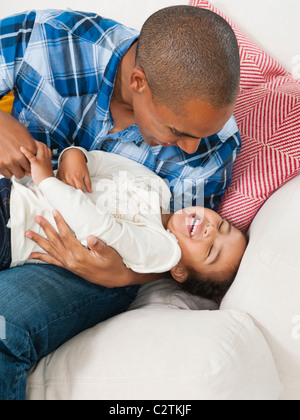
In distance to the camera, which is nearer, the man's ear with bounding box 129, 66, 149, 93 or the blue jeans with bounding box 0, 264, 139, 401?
the blue jeans with bounding box 0, 264, 139, 401

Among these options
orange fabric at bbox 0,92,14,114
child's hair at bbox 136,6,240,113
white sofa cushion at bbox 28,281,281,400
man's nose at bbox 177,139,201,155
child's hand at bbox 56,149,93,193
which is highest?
child's hair at bbox 136,6,240,113

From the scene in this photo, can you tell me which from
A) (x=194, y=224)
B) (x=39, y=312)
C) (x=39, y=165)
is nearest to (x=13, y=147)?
(x=39, y=165)

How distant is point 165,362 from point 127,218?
0.46 metres

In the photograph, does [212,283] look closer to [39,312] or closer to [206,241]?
[206,241]

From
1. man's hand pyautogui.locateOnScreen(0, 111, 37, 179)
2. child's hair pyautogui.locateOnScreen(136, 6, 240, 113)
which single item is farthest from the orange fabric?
child's hair pyautogui.locateOnScreen(136, 6, 240, 113)

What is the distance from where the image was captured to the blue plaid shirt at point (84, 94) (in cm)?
153

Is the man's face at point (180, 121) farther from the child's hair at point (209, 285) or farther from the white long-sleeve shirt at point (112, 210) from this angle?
the child's hair at point (209, 285)

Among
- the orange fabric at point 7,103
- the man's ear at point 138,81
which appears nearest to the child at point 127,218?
the man's ear at point 138,81

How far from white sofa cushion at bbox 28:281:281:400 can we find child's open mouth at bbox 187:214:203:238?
0.94 feet

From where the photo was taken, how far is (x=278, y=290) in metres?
1.29

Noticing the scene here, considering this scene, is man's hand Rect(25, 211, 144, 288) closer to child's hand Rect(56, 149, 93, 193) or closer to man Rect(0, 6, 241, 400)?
man Rect(0, 6, 241, 400)

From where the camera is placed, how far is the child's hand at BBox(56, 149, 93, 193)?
1.38m

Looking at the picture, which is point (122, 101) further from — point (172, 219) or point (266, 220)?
point (266, 220)

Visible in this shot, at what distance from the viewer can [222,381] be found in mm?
1114
